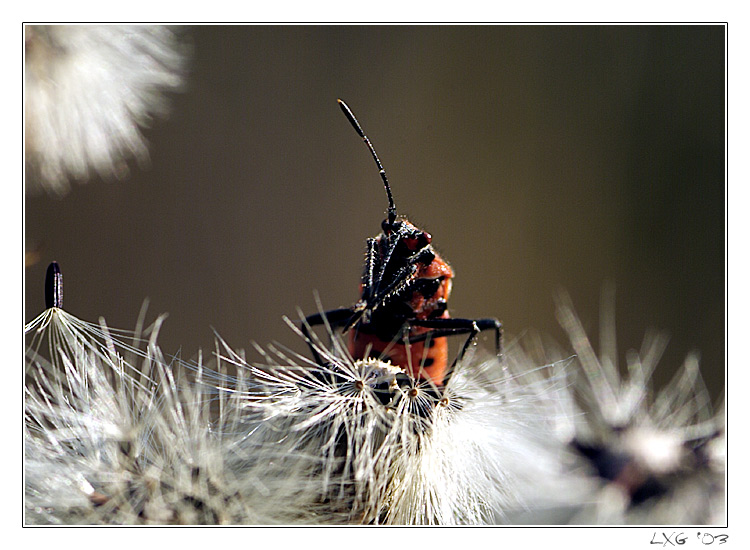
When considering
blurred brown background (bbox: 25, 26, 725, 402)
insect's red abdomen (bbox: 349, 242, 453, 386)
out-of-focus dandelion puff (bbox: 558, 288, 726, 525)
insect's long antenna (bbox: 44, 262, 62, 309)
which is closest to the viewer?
out-of-focus dandelion puff (bbox: 558, 288, 726, 525)

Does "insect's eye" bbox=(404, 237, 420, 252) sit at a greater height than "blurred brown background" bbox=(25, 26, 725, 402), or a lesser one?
lesser

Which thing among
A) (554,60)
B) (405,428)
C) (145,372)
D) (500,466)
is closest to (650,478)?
(500,466)

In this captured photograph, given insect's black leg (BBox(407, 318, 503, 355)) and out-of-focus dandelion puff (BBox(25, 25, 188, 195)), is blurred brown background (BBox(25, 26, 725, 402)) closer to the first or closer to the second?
out-of-focus dandelion puff (BBox(25, 25, 188, 195))

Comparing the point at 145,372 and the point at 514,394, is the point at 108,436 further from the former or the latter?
the point at 514,394

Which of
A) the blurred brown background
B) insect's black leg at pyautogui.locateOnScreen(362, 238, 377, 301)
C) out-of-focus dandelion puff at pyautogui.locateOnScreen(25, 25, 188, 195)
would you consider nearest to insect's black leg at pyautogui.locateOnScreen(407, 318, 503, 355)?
insect's black leg at pyautogui.locateOnScreen(362, 238, 377, 301)

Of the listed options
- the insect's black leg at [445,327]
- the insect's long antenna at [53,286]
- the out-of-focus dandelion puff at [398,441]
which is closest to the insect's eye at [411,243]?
the insect's black leg at [445,327]

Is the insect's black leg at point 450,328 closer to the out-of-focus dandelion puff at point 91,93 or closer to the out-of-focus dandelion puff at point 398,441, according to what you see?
the out-of-focus dandelion puff at point 398,441

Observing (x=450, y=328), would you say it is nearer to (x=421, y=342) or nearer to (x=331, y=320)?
(x=421, y=342)
